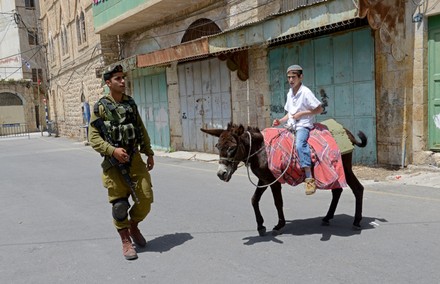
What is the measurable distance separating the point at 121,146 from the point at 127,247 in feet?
3.54

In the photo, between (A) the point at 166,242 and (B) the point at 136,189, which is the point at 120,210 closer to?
(B) the point at 136,189

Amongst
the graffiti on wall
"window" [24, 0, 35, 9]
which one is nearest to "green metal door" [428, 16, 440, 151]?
the graffiti on wall

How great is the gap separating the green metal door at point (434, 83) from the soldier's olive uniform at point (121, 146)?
617cm

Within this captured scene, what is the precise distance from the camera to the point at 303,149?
4.60m

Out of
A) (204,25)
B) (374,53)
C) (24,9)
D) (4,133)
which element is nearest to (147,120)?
(204,25)

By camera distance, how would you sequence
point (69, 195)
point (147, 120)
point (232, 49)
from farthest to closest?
point (147, 120), point (232, 49), point (69, 195)

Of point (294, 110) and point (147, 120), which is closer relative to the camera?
point (294, 110)

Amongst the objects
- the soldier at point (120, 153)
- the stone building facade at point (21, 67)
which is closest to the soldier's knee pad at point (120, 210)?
the soldier at point (120, 153)

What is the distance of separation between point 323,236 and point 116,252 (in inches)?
93.3

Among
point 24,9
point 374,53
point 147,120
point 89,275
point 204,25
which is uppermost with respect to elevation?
point 24,9

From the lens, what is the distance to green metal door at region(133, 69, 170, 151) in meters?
16.4

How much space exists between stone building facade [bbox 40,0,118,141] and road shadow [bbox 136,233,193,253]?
53.4 ft

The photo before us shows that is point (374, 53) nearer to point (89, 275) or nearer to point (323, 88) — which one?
point (323, 88)

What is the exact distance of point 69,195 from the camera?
8086 mm
